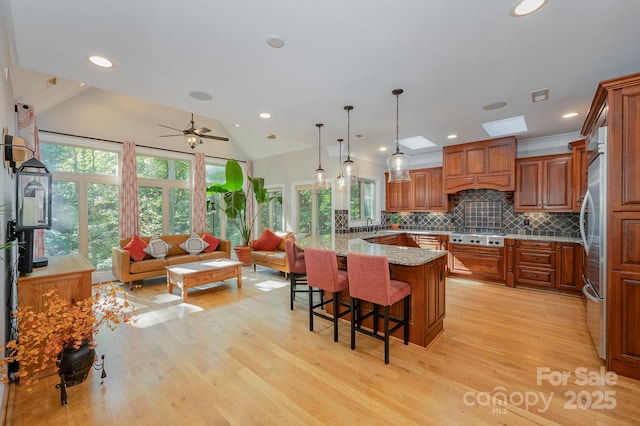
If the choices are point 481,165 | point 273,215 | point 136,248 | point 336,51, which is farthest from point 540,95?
point 136,248

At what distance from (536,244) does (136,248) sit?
7.00 meters

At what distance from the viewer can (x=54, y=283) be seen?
2.31 meters

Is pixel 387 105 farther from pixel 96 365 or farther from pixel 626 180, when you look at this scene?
pixel 96 365

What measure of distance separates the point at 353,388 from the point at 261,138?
606 centimetres

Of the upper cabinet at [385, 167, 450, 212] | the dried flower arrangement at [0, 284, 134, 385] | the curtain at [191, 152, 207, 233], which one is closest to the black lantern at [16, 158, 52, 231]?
the dried flower arrangement at [0, 284, 134, 385]

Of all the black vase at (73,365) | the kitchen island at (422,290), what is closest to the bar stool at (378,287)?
the kitchen island at (422,290)

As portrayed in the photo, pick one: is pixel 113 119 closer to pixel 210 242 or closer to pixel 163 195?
pixel 163 195

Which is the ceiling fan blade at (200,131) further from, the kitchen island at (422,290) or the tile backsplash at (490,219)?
the kitchen island at (422,290)

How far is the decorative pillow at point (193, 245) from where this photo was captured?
18.8 feet

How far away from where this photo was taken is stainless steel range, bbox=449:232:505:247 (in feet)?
16.0

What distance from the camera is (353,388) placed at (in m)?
2.12

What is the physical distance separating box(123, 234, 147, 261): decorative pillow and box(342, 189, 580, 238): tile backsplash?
12.2ft

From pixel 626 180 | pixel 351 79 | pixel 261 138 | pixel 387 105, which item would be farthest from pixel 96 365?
pixel 261 138

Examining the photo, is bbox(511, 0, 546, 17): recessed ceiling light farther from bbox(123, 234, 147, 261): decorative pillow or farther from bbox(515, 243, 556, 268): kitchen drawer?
bbox(123, 234, 147, 261): decorative pillow
